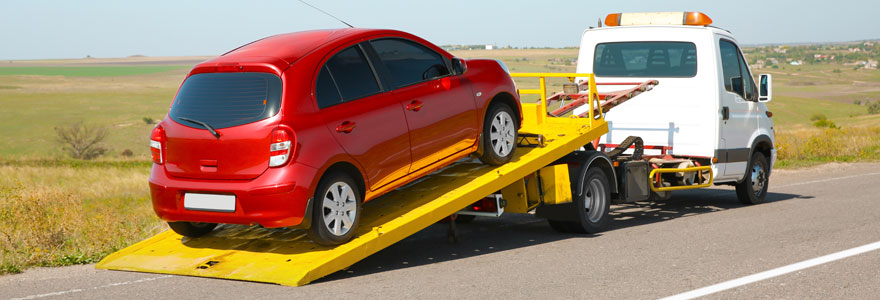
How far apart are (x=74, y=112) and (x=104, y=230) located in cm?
11750

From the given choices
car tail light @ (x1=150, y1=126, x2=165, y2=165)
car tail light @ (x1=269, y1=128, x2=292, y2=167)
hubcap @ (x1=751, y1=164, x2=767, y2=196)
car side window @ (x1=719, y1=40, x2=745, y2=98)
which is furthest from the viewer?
hubcap @ (x1=751, y1=164, x2=767, y2=196)

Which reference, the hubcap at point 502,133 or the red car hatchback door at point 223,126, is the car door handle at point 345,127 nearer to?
the red car hatchback door at point 223,126

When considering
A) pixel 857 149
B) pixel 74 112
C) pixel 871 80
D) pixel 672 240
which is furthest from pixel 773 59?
pixel 672 240

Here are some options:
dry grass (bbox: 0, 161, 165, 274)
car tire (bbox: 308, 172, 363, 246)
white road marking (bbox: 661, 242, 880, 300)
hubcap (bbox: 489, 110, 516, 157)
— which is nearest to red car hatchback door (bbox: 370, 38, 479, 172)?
hubcap (bbox: 489, 110, 516, 157)

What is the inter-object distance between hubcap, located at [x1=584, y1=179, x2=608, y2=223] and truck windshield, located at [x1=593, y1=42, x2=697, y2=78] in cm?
232

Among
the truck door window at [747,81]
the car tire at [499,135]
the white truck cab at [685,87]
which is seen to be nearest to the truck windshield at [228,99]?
the car tire at [499,135]

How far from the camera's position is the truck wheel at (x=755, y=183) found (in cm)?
1081

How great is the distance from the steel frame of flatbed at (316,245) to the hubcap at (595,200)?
65cm

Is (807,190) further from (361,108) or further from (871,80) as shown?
(871,80)

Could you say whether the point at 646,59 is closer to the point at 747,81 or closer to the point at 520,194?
the point at 747,81

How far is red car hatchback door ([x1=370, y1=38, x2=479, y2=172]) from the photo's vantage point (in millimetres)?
6719

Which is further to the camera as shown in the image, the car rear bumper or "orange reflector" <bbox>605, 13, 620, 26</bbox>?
"orange reflector" <bbox>605, 13, 620, 26</bbox>

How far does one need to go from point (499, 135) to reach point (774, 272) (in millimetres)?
2668

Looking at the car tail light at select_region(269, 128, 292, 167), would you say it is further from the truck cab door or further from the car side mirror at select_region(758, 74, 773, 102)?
the car side mirror at select_region(758, 74, 773, 102)
